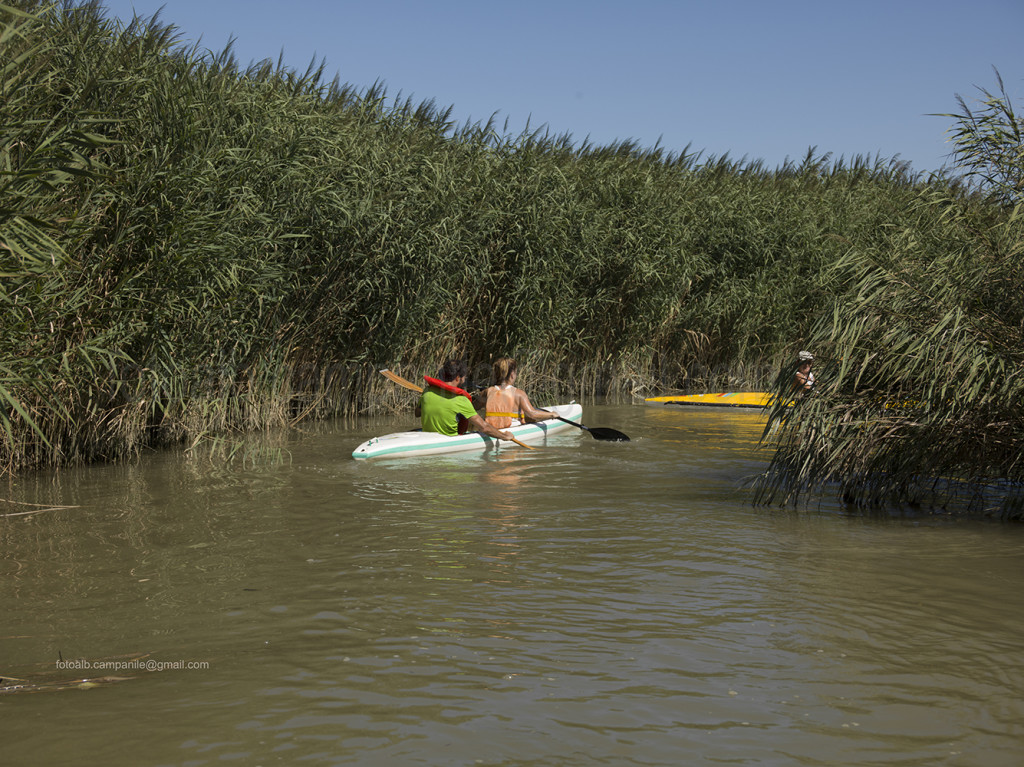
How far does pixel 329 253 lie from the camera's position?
9.59 metres

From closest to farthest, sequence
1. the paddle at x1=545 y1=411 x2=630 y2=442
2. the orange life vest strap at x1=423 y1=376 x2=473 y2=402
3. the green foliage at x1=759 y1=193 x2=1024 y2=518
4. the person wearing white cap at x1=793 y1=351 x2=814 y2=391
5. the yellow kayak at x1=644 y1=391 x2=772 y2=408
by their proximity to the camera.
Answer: the green foliage at x1=759 y1=193 x2=1024 y2=518
the person wearing white cap at x1=793 y1=351 x2=814 y2=391
the orange life vest strap at x1=423 y1=376 x2=473 y2=402
the paddle at x1=545 y1=411 x2=630 y2=442
the yellow kayak at x1=644 y1=391 x2=772 y2=408

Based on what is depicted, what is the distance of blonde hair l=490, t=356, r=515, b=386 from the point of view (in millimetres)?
9430

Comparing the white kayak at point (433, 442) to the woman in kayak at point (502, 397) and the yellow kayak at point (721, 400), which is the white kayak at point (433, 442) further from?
the yellow kayak at point (721, 400)

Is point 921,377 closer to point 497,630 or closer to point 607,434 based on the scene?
point 497,630

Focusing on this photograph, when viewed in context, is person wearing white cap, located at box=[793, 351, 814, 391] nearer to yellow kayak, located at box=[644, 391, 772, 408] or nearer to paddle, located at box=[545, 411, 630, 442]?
paddle, located at box=[545, 411, 630, 442]

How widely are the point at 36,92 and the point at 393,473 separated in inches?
150

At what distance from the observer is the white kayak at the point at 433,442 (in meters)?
8.30

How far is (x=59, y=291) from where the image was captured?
6520mm

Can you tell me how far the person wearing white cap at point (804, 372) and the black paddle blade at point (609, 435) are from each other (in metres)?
3.53

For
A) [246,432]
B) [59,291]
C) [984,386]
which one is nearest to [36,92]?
[59,291]

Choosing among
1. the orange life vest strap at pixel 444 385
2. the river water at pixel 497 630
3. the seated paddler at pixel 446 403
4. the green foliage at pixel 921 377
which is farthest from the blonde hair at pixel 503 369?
the green foliage at pixel 921 377

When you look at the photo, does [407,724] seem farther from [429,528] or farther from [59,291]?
[59,291]

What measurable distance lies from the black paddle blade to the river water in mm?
2896

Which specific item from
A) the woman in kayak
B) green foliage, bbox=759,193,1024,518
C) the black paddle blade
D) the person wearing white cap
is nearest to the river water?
green foliage, bbox=759,193,1024,518
